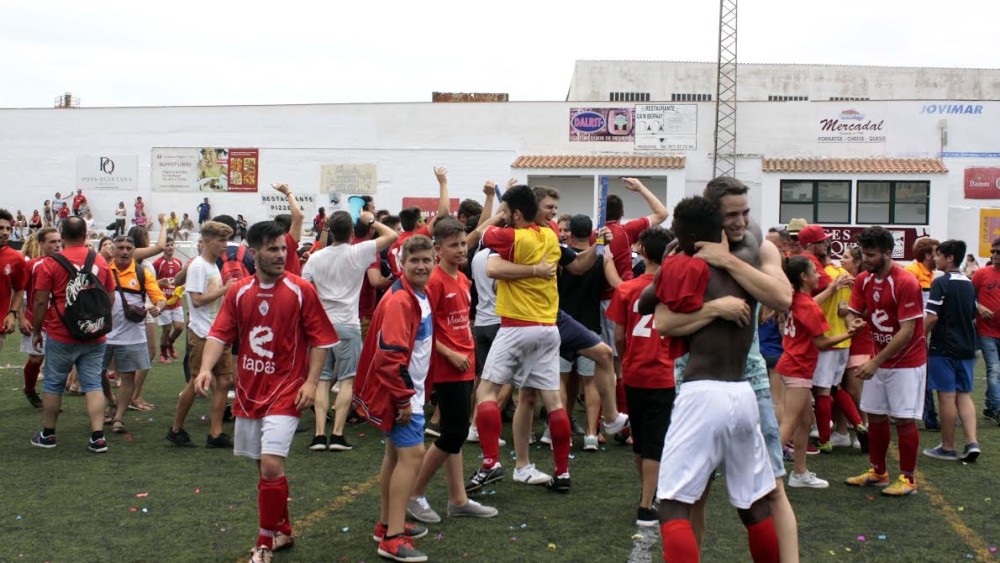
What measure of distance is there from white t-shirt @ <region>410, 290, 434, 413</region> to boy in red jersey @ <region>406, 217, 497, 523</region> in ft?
0.88

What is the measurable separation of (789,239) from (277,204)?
1289 inches

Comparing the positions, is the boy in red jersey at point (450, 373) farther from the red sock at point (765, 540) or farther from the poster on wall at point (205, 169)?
the poster on wall at point (205, 169)

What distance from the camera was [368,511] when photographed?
594 centimetres

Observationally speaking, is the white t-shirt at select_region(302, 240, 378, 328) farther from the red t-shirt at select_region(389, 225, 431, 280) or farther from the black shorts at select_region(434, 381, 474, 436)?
the black shorts at select_region(434, 381, 474, 436)

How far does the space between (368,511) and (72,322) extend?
3300mm

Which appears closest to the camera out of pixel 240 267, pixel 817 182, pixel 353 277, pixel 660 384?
pixel 660 384

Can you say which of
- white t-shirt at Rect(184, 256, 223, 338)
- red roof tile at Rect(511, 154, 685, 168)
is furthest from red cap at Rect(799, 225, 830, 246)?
red roof tile at Rect(511, 154, 685, 168)

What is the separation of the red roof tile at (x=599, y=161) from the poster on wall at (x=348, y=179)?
20.8 ft

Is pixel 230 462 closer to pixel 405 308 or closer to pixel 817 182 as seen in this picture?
pixel 405 308

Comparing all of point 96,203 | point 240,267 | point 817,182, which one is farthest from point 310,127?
point 240,267

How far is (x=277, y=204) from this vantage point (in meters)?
39.1

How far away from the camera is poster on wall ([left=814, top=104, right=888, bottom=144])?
36.0 meters

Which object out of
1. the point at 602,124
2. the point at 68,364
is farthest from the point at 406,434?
the point at 602,124

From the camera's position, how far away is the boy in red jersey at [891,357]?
635cm
